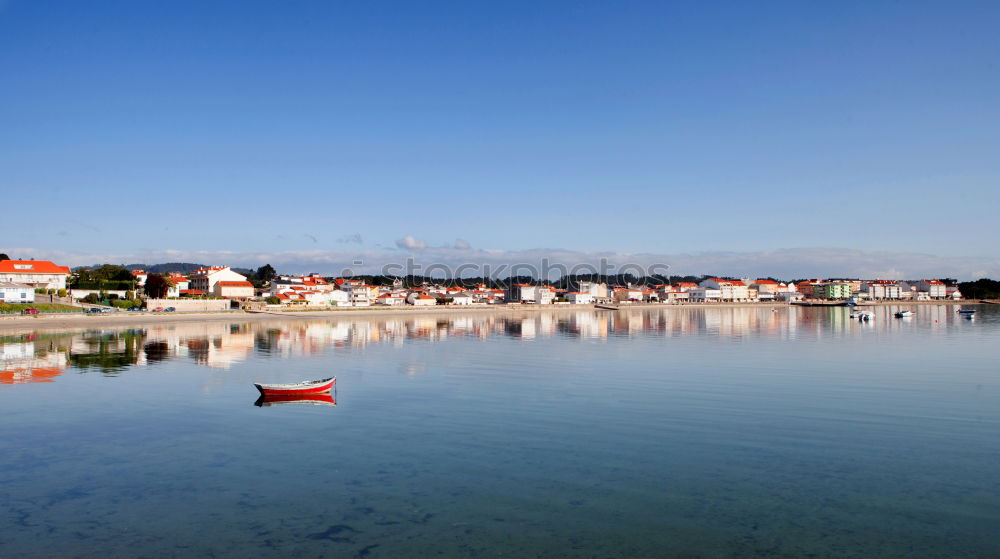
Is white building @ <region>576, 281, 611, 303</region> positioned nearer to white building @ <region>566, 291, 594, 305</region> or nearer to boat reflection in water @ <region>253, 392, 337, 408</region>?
white building @ <region>566, 291, 594, 305</region>

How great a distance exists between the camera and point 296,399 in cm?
2072

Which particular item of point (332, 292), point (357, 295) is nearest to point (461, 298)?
point (357, 295)

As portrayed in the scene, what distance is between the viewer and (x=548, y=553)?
8.92 m

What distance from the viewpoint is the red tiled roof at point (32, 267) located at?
257 feet

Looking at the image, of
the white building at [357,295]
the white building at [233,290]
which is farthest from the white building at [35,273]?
the white building at [357,295]

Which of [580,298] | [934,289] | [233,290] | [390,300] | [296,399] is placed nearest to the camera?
[296,399]

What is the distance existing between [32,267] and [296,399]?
76226 mm

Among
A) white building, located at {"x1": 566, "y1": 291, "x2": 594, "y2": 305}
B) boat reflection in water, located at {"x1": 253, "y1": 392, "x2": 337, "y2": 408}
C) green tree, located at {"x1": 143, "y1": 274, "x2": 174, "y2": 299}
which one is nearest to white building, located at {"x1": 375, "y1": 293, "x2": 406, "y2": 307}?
green tree, located at {"x1": 143, "y1": 274, "x2": 174, "y2": 299}

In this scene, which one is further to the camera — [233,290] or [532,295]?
[532,295]

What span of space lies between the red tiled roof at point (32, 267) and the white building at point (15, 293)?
13576mm

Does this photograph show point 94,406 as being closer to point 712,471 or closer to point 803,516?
point 712,471

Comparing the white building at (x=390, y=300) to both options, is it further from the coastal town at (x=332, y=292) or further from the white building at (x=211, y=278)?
the white building at (x=211, y=278)

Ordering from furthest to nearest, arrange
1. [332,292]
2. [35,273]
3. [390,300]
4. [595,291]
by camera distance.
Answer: [595,291]
[390,300]
[332,292]
[35,273]

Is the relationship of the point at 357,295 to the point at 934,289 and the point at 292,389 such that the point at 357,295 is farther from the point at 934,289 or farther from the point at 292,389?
the point at 934,289
